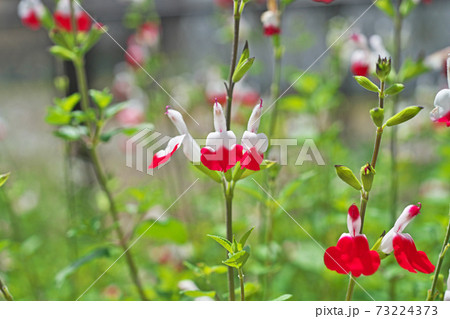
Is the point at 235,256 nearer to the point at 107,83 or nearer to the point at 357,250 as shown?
Answer: the point at 357,250

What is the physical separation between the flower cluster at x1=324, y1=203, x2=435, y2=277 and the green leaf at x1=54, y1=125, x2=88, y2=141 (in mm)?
571

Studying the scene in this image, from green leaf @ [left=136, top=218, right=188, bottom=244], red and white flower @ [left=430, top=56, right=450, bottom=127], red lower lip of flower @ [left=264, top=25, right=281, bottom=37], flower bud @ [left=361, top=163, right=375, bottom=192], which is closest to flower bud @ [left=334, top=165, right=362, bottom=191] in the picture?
flower bud @ [left=361, top=163, right=375, bottom=192]

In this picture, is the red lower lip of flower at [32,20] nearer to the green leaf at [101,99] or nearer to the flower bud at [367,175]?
the green leaf at [101,99]

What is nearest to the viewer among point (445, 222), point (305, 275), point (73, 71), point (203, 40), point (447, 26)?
point (445, 222)

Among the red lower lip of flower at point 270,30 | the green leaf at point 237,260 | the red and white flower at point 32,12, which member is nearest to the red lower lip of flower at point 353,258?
the green leaf at point 237,260

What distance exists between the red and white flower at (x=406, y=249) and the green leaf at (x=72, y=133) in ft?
2.02

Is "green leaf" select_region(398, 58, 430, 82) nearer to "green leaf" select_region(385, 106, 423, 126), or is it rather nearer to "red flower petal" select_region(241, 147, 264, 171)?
"green leaf" select_region(385, 106, 423, 126)

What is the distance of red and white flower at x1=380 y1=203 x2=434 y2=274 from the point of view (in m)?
0.59

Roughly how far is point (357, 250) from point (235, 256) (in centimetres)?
15

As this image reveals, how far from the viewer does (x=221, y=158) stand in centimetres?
58

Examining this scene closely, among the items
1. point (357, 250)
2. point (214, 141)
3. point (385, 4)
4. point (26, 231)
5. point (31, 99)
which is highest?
point (385, 4)

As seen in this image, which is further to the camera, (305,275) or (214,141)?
(305,275)

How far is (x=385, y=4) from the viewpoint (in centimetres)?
103
